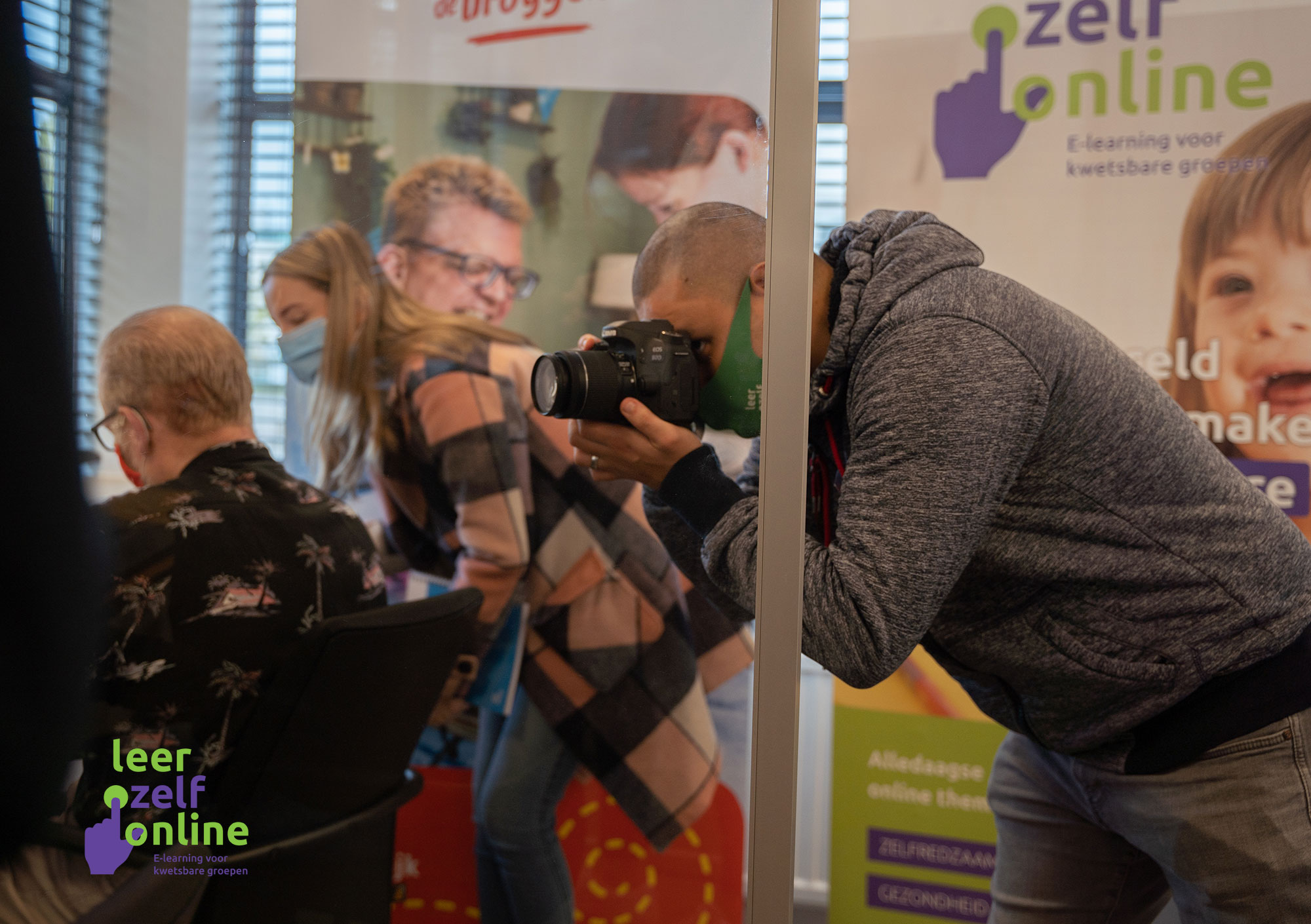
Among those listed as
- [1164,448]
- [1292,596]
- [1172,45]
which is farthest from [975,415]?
[1172,45]

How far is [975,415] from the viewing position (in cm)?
86

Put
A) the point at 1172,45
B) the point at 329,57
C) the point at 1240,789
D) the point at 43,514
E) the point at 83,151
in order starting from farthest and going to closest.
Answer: the point at 1172,45 < the point at 1240,789 < the point at 329,57 < the point at 83,151 < the point at 43,514

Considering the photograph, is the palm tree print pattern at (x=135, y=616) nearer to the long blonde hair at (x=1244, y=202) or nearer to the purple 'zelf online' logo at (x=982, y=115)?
the purple 'zelf online' logo at (x=982, y=115)

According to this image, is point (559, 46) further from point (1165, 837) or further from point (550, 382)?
point (1165, 837)

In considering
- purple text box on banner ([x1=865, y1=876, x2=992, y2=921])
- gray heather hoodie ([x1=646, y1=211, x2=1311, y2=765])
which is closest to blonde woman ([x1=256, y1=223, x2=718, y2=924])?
gray heather hoodie ([x1=646, y1=211, x2=1311, y2=765])

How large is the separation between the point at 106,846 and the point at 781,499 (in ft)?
2.31

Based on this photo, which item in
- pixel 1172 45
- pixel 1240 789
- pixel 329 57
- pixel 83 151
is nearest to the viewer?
pixel 83 151

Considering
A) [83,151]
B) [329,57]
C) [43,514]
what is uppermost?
[329,57]

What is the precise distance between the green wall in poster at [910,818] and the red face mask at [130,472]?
1762 millimetres

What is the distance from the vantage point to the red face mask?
2.82 ft

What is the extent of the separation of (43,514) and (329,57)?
0.66 m

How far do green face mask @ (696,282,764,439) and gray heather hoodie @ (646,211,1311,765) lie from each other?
8cm

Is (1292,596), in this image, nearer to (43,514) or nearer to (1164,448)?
(1164,448)

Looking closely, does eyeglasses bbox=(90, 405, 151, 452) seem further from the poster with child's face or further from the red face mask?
the poster with child's face
